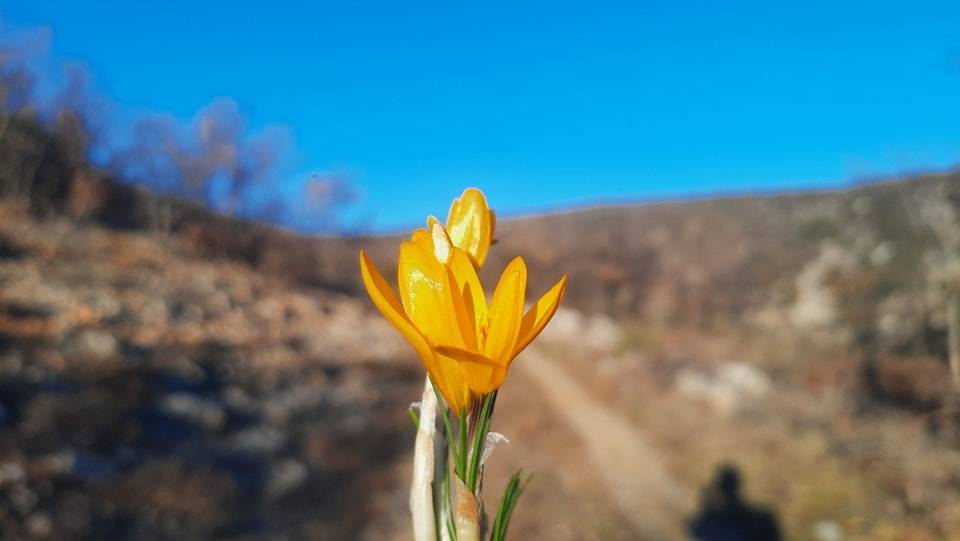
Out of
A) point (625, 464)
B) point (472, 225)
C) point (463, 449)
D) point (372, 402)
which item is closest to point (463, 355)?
point (463, 449)

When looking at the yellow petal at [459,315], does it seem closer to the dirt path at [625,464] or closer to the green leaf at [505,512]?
the green leaf at [505,512]

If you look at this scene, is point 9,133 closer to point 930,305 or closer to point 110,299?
point 110,299

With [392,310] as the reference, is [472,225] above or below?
above

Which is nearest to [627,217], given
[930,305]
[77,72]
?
[930,305]

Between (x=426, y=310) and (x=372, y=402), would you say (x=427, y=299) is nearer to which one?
(x=426, y=310)

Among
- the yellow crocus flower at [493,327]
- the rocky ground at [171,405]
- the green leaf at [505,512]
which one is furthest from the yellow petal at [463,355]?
the rocky ground at [171,405]

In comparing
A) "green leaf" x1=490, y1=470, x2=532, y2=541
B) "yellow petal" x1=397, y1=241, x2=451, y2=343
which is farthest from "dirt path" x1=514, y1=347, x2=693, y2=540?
"yellow petal" x1=397, y1=241, x2=451, y2=343
